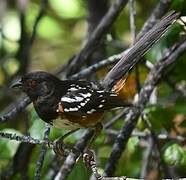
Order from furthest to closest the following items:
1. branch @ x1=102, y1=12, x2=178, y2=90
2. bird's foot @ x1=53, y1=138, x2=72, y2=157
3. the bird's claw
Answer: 1. branch @ x1=102, y1=12, x2=178, y2=90
2. bird's foot @ x1=53, y1=138, x2=72, y2=157
3. the bird's claw

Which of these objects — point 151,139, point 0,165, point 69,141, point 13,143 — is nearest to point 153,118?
point 151,139

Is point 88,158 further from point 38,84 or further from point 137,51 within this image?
point 137,51

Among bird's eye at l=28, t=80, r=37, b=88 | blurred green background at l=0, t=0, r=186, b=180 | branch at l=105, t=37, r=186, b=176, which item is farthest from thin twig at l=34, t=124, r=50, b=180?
branch at l=105, t=37, r=186, b=176

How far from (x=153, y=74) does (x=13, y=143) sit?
1.01 m

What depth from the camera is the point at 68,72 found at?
4.46 m

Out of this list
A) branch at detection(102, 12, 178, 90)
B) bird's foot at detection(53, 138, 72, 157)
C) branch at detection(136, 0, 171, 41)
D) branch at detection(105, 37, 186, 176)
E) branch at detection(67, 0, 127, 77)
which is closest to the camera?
bird's foot at detection(53, 138, 72, 157)

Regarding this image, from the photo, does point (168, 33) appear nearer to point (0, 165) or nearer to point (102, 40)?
point (102, 40)

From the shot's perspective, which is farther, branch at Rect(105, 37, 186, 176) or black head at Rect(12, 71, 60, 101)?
branch at Rect(105, 37, 186, 176)

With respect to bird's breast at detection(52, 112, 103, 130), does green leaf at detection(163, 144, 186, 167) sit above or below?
below

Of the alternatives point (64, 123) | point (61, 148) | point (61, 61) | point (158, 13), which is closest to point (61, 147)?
point (61, 148)

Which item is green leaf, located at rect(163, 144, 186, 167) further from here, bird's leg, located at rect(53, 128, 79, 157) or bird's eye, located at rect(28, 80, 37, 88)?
bird's eye, located at rect(28, 80, 37, 88)

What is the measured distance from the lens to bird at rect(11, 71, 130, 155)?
3709 millimetres

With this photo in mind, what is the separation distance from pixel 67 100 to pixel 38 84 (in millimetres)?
237

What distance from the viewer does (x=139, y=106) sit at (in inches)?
155
